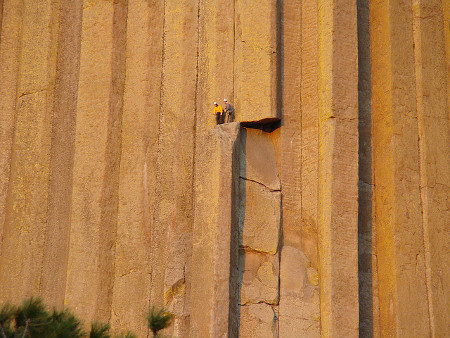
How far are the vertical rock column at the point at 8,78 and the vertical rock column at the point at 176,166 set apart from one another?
2687 millimetres

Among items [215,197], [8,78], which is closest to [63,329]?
[215,197]

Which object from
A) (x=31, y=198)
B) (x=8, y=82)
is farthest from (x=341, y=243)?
(x=8, y=82)

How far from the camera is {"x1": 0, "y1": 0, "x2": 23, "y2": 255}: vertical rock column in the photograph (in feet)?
45.6

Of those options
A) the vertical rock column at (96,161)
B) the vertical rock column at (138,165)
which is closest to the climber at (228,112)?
the vertical rock column at (138,165)

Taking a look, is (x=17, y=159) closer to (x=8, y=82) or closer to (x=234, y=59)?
(x=8, y=82)

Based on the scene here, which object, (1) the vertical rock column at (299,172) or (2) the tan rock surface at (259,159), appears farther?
(2) the tan rock surface at (259,159)

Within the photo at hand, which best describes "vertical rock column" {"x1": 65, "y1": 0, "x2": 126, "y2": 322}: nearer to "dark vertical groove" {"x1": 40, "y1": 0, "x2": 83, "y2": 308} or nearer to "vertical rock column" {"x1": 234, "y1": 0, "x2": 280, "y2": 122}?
"dark vertical groove" {"x1": 40, "y1": 0, "x2": 83, "y2": 308}

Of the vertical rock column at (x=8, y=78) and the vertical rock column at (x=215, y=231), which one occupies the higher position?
the vertical rock column at (x=8, y=78)

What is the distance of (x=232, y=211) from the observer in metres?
11.4

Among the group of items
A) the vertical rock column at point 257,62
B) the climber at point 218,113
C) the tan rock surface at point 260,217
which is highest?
the vertical rock column at point 257,62

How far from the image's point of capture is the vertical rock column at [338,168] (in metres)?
11.1

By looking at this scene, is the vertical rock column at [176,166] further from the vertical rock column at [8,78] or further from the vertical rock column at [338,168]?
the vertical rock column at [8,78]

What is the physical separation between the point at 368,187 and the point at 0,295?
5488 mm

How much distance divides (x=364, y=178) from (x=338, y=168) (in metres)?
0.55
